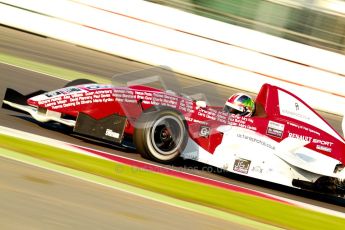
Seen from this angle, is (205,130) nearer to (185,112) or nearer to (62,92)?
(185,112)

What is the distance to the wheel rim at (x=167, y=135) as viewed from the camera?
657cm

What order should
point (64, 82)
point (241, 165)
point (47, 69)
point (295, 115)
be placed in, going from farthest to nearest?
point (47, 69)
point (64, 82)
point (295, 115)
point (241, 165)

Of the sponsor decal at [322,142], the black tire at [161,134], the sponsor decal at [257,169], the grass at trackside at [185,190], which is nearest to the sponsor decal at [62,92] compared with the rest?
the grass at trackside at [185,190]

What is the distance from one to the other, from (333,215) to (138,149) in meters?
1.96

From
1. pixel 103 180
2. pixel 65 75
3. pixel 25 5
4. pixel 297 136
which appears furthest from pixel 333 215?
pixel 25 5

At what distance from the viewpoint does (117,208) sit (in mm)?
4934

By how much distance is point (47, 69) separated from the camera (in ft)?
34.8

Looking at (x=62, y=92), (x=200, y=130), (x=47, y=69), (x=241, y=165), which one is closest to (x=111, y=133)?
(x=62, y=92)

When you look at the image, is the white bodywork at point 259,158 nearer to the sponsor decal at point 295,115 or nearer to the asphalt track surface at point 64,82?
the asphalt track surface at point 64,82

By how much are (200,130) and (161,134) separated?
405mm

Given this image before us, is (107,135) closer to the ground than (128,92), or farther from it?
closer to the ground

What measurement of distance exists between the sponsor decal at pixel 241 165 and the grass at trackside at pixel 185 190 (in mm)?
423

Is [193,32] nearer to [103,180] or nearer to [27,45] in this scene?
[27,45]

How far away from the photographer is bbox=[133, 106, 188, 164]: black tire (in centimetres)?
646
